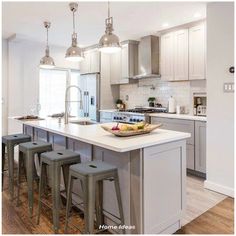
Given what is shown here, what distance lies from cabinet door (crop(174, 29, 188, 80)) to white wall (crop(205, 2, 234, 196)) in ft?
3.09

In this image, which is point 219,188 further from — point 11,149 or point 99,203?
point 11,149

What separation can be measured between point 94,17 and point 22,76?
2.56 meters

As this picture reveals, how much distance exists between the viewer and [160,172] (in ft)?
6.87

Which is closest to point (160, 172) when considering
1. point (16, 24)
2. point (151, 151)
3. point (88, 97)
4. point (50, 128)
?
point (151, 151)

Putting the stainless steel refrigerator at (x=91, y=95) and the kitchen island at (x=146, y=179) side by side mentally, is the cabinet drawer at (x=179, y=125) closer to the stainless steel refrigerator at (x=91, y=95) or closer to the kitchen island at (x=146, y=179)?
the kitchen island at (x=146, y=179)

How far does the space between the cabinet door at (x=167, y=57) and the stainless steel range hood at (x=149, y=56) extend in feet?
0.68

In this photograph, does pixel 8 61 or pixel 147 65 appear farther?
pixel 8 61

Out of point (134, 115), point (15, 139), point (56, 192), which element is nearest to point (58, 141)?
point (15, 139)

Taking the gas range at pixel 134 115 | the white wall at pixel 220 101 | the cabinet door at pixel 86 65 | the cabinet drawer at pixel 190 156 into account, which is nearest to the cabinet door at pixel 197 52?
the white wall at pixel 220 101

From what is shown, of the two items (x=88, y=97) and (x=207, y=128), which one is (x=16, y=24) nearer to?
(x=88, y=97)

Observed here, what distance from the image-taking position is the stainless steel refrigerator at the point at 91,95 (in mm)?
5742

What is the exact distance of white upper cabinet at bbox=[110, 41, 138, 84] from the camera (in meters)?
5.34

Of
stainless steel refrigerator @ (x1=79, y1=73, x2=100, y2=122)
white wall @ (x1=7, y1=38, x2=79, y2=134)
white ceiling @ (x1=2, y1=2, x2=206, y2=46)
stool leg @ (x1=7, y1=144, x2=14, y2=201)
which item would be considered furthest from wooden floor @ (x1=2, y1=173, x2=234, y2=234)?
stainless steel refrigerator @ (x1=79, y1=73, x2=100, y2=122)

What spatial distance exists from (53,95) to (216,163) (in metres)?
4.33
